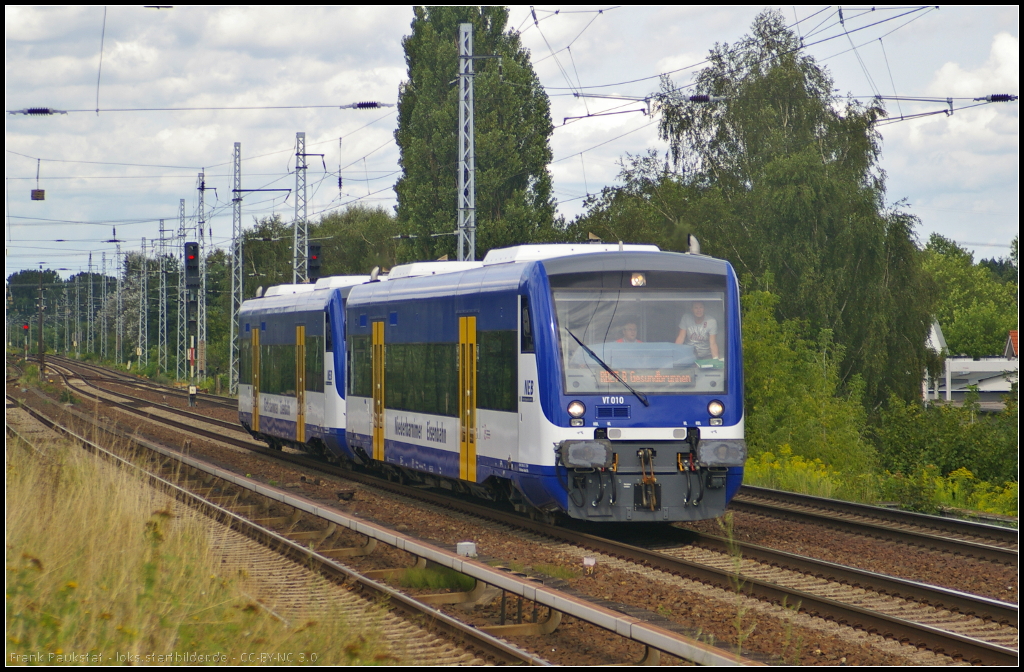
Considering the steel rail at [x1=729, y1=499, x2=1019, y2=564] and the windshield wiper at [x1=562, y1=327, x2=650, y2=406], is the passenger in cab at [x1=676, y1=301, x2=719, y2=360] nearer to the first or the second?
the windshield wiper at [x1=562, y1=327, x2=650, y2=406]

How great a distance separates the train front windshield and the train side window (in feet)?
1.29

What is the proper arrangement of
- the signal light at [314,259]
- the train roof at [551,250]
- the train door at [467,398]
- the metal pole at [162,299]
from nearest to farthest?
1. the train roof at [551,250]
2. the train door at [467,398]
3. the signal light at [314,259]
4. the metal pole at [162,299]

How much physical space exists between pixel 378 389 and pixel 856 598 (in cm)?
1033

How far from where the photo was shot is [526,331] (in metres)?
13.1

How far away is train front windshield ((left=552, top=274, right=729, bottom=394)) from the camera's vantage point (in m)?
12.7

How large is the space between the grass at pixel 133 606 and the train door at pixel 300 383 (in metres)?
11.5

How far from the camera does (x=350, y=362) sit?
68.0 ft

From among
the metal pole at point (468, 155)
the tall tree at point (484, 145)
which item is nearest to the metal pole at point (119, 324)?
the tall tree at point (484, 145)

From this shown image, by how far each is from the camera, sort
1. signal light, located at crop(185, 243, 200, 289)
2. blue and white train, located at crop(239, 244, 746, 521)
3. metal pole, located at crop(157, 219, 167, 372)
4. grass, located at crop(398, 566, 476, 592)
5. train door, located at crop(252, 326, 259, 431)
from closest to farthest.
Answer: grass, located at crop(398, 566, 476, 592) < blue and white train, located at crop(239, 244, 746, 521) < train door, located at crop(252, 326, 259, 431) < signal light, located at crop(185, 243, 200, 289) < metal pole, located at crop(157, 219, 167, 372)

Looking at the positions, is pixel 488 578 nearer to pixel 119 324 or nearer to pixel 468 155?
pixel 468 155

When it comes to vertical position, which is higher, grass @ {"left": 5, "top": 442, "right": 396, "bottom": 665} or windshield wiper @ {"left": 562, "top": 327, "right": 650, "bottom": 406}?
windshield wiper @ {"left": 562, "top": 327, "right": 650, "bottom": 406}

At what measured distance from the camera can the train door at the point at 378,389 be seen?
61.9ft

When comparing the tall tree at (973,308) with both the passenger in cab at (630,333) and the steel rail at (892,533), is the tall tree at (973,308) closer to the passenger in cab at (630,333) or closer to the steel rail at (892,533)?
the steel rail at (892,533)

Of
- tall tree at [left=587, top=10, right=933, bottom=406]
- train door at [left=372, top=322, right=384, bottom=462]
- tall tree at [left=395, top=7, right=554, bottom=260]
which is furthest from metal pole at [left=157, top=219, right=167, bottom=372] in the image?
train door at [left=372, top=322, right=384, bottom=462]
